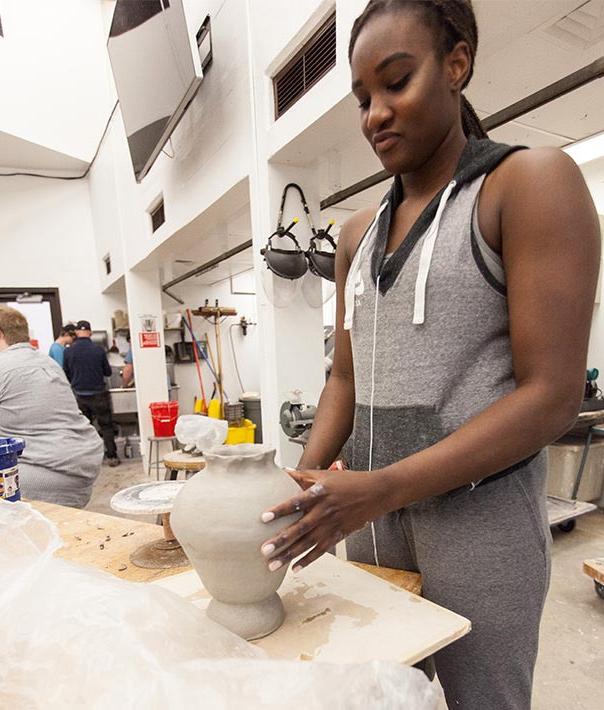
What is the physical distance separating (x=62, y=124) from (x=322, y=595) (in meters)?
6.30

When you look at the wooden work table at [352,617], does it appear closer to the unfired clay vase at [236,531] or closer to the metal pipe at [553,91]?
the unfired clay vase at [236,531]

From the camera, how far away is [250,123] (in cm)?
211

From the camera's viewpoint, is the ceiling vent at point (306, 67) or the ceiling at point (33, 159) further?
the ceiling at point (33, 159)

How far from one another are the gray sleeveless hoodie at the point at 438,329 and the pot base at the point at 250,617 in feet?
Answer: 0.88

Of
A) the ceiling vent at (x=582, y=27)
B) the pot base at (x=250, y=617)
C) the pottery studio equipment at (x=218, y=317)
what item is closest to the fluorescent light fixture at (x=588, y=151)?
the ceiling vent at (x=582, y=27)

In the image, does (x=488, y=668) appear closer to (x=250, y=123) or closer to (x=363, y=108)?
(x=363, y=108)

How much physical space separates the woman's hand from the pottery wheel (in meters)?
0.59

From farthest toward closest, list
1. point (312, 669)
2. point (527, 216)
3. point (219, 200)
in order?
1. point (219, 200)
2. point (527, 216)
3. point (312, 669)

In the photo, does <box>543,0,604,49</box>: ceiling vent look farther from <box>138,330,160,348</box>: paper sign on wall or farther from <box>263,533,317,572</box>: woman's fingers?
<box>138,330,160,348</box>: paper sign on wall

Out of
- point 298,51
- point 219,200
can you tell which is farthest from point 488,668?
point 219,200

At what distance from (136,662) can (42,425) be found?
5.79 ft

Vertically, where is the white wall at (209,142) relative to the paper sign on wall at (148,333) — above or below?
above

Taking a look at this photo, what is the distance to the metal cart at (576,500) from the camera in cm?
251

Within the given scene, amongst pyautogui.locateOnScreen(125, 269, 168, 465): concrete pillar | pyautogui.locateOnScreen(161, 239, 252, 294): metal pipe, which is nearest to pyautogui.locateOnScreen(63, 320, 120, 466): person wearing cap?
pyautogui.locateOnScreen(125, 269, 168, 465): concrete pillar
